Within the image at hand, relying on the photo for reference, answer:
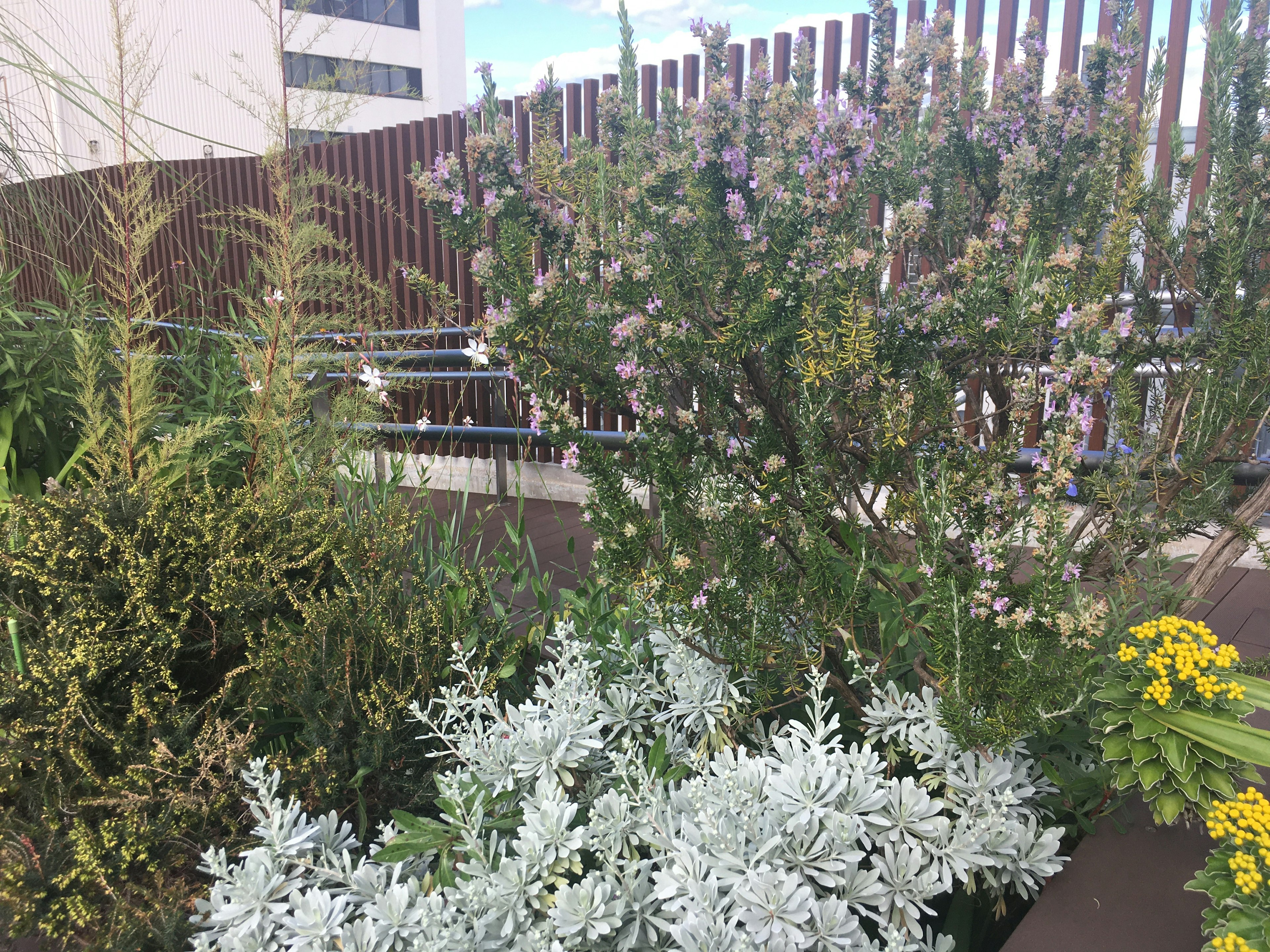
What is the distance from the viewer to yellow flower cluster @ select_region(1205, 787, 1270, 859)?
968 mm

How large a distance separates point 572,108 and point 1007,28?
2.71 meters

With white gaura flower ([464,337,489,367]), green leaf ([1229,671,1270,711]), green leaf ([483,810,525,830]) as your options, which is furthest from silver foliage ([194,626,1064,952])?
white gaura flower ([464,337,489,367])

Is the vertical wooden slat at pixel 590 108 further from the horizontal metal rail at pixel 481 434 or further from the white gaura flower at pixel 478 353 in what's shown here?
the white gaura flower at pixel 478 353

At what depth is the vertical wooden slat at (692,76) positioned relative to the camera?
4.73 meters

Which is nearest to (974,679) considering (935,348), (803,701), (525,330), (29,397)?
(803,701)

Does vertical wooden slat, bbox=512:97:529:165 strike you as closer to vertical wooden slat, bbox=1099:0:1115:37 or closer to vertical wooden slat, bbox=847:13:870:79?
vertical wooden slat, bbox=847:13:870:79

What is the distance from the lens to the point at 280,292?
2.17 metres

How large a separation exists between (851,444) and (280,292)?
1.55 meters

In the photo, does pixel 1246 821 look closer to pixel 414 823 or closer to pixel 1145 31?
pixel 414 823

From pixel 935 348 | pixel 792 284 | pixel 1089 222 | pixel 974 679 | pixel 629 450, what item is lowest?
pixel 974 679

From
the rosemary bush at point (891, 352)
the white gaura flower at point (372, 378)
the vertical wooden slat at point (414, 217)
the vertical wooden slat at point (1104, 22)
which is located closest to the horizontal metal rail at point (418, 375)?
the white gaura flower at point (372, 378)

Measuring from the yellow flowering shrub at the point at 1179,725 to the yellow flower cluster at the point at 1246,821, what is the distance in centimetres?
10

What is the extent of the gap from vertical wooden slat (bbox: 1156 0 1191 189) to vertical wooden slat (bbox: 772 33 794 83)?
176 centimetres

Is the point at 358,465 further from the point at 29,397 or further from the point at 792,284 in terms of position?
the point at 792,284
